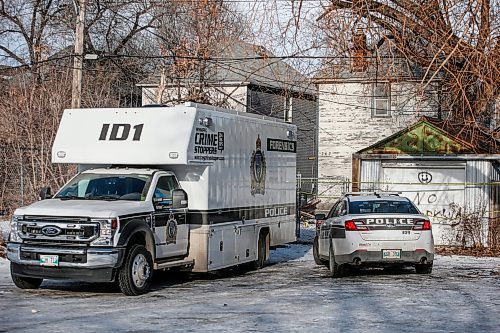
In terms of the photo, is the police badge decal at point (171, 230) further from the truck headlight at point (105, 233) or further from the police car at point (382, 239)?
the police car at point (382, 239)

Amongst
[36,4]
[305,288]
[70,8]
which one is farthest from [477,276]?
[36,4]

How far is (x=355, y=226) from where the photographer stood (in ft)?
51.8

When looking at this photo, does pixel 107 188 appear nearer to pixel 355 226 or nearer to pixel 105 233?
pixel 105 233

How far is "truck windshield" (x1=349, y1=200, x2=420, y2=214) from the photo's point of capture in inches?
644

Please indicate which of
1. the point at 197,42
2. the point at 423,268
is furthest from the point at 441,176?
the point at 197,42

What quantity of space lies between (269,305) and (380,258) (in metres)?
4.12

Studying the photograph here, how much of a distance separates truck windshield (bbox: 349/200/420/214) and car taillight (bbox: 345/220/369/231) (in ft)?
1.72

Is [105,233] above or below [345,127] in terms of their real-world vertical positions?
below

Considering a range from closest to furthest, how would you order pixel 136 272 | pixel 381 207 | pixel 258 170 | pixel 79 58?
pixel 136 272 → pixel 381 207 → pixel 258 170 → pixel 79 58

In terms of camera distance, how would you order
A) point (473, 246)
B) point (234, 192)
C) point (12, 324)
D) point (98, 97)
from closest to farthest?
point (12, 324) → point (234, 192) → point (473, 246) → point (98, 97)

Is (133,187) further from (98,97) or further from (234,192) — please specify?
(98,97)

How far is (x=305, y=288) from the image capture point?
565 inches

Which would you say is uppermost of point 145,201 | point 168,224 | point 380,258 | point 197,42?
point 197,42

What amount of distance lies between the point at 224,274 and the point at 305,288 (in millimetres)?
3425
